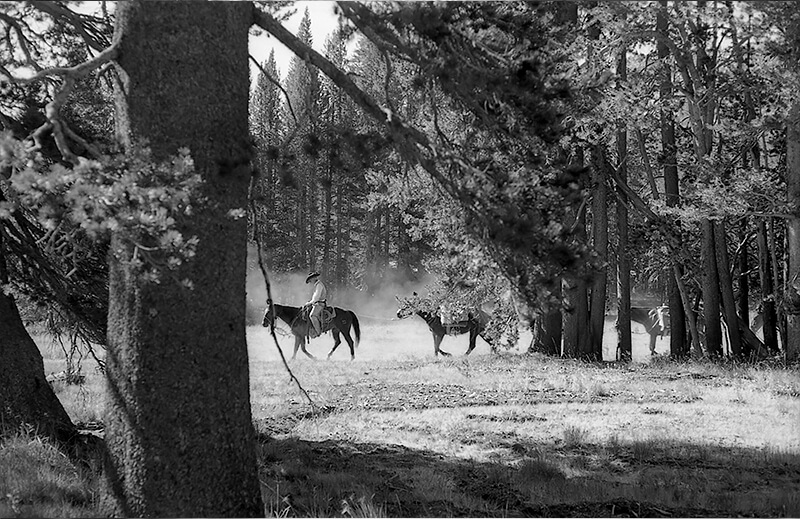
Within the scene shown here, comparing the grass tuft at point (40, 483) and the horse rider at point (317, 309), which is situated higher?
the horse rider at point (317, 309)

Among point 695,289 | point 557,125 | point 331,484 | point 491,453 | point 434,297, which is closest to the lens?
point 557,125

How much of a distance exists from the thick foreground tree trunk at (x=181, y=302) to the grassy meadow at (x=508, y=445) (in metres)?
0.85

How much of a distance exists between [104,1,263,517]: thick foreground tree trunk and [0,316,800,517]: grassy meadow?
2.78 feet

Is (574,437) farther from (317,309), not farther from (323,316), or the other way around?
(323,316)

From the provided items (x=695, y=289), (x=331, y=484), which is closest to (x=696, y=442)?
(x=331, y=484)

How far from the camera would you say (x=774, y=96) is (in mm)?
16047

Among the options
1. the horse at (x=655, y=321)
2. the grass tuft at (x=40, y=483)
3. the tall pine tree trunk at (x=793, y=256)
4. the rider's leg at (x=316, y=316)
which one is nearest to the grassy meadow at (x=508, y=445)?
the grass tuft at (x=40, y=483)

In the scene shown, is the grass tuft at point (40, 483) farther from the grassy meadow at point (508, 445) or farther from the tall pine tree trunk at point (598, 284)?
the tall pine tree trunk at point (598, 284)

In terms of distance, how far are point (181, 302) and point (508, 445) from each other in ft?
20.2

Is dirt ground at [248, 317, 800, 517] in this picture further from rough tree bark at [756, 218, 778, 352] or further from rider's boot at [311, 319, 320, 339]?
rider's boot at [311, 319, 320, 339]

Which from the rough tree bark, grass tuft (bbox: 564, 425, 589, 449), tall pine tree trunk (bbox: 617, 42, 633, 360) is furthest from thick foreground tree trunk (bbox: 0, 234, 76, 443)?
the rough tree bark

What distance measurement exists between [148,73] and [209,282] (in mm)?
1480

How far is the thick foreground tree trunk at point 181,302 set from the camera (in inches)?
227

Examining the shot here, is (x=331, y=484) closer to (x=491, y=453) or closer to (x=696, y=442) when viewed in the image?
(x=491, y=453)
